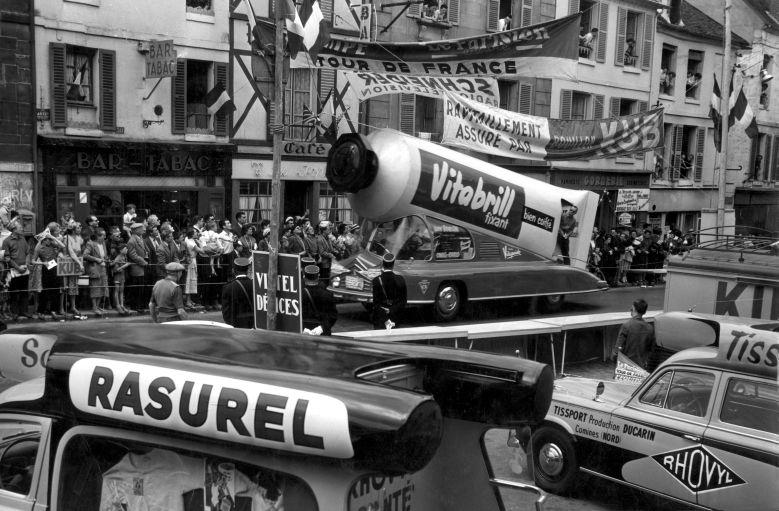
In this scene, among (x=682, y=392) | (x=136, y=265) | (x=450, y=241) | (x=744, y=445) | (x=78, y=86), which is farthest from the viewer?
(x=78, y=86)

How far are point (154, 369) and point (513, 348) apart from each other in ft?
29.9

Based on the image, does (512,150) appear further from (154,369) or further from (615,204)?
(615,204)

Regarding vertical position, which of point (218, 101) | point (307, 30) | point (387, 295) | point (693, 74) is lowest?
point (387, 295)

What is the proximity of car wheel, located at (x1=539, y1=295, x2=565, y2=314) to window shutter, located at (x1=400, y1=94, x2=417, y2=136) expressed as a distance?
32.7ft

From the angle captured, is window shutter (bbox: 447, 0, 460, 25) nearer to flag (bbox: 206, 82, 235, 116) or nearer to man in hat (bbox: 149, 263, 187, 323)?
flag (bbox: 206, 82, 235, 116)

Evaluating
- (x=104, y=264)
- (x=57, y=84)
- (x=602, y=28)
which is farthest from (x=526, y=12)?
(x=104, y=264)

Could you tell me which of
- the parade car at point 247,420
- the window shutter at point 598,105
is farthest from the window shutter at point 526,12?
the parade car at point 247,420

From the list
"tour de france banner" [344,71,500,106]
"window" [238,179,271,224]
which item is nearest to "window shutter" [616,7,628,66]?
"window" [238,179,271,224]

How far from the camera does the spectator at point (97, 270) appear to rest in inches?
593

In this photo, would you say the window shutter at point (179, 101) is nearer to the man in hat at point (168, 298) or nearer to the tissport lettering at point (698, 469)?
the man in hat at point (168, 298)

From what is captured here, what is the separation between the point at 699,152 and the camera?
113 ft

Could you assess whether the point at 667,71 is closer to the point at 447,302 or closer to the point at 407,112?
the point at 407,112

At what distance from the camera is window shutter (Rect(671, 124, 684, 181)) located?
3322 centimetres

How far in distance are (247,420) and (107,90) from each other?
1967cm
